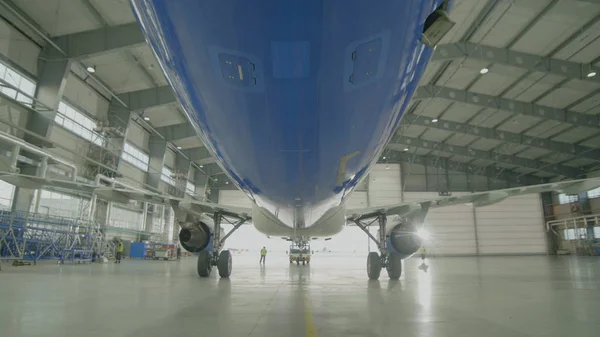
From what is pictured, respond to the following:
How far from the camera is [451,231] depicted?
42.2 meters

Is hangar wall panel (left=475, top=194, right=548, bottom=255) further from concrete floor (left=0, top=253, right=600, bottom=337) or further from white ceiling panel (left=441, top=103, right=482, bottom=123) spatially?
concrete floor (left=0, top=253, right=600, bottom=337)

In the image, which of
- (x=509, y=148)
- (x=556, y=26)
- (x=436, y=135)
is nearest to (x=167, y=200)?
(x=556, y=26)

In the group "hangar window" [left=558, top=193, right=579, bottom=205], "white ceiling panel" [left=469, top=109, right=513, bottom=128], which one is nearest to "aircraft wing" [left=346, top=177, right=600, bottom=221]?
"white ceiling panel" [left=469, top=109, right=513, bottom=128]

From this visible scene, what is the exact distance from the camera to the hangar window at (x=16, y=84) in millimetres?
18870

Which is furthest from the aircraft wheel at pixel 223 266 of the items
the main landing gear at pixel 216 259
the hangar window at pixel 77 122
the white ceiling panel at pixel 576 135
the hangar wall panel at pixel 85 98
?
the white ceiling panel at pixel 576 135

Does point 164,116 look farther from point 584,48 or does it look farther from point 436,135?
point 584,48

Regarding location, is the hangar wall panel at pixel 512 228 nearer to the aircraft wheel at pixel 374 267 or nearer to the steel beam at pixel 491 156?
the steel beam at pixel 491 156

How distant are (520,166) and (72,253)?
43865 mm

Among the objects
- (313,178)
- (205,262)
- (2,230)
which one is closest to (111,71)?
(2,230)

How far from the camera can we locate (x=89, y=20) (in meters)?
19.6

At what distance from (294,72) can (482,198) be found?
9087mm

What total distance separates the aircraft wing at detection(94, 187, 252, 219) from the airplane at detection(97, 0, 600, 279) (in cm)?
733

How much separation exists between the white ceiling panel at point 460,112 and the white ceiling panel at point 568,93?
15.2 feet

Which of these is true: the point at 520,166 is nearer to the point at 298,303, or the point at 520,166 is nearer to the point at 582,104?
the point at 582,104
